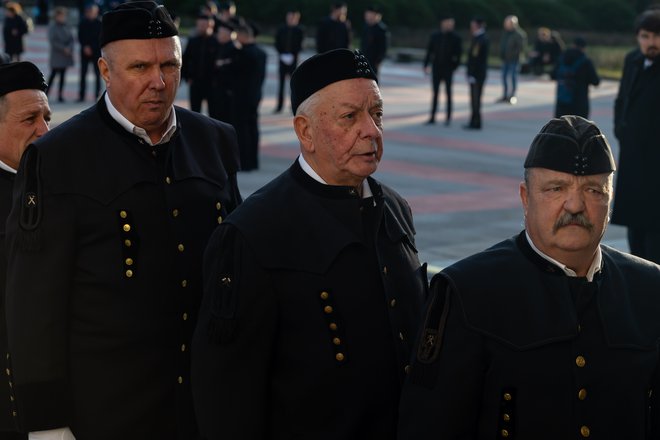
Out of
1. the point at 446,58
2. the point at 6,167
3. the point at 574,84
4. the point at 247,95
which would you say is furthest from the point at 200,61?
the point at 6,167

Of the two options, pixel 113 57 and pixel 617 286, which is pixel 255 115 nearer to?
pixel 113 57

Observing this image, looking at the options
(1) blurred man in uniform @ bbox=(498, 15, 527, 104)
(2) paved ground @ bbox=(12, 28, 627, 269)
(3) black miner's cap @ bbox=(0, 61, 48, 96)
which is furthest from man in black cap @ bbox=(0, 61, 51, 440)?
(1) blurred man in uniform @ bbox=(498, 15, 527, 104)

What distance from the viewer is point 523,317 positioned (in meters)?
3.45

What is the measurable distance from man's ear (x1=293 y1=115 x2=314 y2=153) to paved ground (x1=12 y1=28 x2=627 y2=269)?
254 inches

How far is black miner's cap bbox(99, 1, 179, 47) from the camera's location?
4.41 meters

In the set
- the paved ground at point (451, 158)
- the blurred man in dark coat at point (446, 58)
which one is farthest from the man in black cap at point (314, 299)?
the blurred man in dark coat at point (446, 58)

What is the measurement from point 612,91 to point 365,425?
28.1m

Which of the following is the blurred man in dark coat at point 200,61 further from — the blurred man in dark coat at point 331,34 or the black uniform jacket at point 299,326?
the black uniform jacket at point 299,326

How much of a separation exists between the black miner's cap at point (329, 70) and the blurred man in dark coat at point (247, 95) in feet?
39.2

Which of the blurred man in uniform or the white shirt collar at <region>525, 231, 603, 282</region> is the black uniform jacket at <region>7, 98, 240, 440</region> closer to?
the white shirt collar at <region>525, 231, 603, 282</region>

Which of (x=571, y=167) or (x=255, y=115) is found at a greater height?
(x=571, y=167)

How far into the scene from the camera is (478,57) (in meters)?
21.8

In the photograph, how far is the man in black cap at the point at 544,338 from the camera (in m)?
3.41

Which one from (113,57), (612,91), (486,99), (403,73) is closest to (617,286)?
(113,57)
